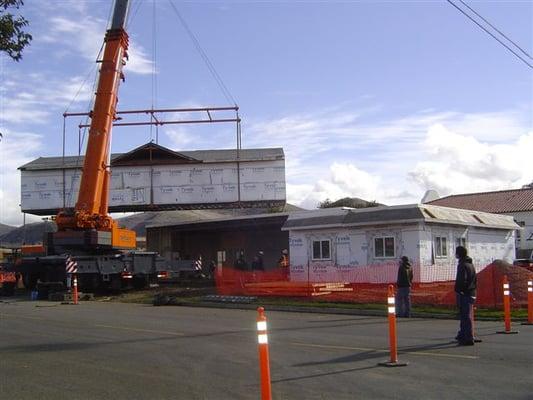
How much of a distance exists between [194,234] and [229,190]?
6395mm

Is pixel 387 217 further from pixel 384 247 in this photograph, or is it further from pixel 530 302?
pixel 530 302

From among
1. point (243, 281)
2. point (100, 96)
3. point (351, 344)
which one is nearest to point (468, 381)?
point (351, 344)

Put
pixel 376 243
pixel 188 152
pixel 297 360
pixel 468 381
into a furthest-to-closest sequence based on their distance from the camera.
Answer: pixel 188 152 < pixel 376 243 < pixel 297 360 < pixel 468 381

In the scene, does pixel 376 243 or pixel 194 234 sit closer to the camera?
pixel 376 243

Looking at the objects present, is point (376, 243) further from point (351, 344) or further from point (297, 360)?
point (297, 360)

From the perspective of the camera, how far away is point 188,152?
145ft

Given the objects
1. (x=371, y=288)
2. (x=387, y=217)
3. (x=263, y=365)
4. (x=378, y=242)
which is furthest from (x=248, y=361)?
(x=378, y=242)

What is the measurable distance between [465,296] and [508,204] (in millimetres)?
58959

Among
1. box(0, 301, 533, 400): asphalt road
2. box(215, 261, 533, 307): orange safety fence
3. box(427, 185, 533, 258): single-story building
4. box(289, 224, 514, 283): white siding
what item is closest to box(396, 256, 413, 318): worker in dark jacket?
box(0, 301, 533, 400): asphalt road

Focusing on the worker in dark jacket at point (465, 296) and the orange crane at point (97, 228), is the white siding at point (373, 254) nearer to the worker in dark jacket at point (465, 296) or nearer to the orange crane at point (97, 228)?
the orange crane at point (97, 228)

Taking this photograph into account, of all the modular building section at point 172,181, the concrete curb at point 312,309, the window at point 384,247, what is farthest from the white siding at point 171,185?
the concrete curb at point 312,309

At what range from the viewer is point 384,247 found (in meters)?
28.1

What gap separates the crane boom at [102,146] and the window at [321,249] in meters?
9.31

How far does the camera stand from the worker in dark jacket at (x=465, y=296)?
1144cm
